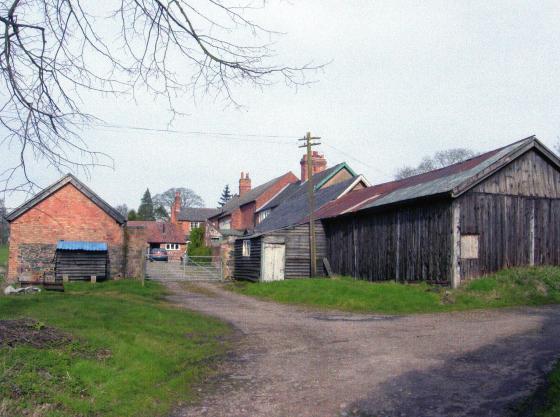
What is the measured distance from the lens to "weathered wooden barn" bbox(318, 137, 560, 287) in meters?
18.2

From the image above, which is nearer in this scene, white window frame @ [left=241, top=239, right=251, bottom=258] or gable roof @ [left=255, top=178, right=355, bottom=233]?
white window frame @ [left=241, top=239, right=251, bottom=258]

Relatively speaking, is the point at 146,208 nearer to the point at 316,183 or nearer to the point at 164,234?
the point at 164,234

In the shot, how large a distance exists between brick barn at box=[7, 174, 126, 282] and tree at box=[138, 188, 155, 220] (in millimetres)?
77348

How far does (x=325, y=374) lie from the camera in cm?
753

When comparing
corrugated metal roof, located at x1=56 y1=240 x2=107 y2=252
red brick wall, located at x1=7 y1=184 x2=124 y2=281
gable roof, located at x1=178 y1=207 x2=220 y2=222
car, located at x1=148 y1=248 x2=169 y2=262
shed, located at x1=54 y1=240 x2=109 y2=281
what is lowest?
car, located at x1=148 y1=248 x2=169 y2=262

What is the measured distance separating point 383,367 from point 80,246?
70.4ft

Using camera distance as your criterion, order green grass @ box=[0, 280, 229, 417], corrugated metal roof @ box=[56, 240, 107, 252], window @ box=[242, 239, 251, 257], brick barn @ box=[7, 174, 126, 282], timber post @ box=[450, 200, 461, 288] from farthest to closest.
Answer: window @ box=[242, 239, 251, 257]
brick barn @ box=[7, 174, 126, 282]
corrugated metal roof @ box=[56, 240, 107, 252]
timber post @ box=[450, 200, 461, 288]
green grass @ box=[0, 280, 229, 417]

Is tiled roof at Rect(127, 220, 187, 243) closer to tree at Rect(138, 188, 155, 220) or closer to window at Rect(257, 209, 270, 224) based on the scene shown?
window at Rect(257, 209, 270, 224)

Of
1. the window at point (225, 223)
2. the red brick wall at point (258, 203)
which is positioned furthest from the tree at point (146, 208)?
the red brick wall at point (258, 203)

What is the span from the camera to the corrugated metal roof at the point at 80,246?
25.5 meters

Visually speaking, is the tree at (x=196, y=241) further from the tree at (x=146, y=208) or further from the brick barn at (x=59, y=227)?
the tree at (x=146, y=208)

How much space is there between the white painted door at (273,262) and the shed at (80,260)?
8.36m

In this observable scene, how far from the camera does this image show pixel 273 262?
27891 mm

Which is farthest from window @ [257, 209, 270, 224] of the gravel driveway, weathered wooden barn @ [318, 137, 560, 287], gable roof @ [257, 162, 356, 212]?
the gravel driveway
